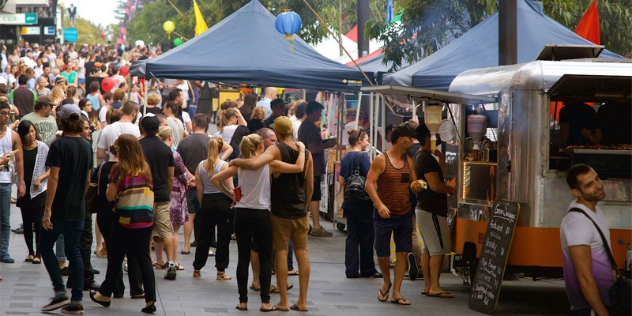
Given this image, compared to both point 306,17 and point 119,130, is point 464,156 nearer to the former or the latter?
point 119,130

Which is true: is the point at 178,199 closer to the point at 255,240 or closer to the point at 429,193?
the point at 255,240

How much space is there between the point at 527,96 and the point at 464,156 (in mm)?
1631

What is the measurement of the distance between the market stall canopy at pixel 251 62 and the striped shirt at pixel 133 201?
572 cm

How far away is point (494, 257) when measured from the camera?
859cm

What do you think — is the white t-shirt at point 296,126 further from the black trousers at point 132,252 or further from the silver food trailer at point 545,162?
Result: the black trousers at point 132,252

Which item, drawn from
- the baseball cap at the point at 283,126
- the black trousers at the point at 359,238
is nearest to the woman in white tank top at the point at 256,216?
the baseball cap at the point at 283,126

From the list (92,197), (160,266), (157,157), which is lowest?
(160,266)

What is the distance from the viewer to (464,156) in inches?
392

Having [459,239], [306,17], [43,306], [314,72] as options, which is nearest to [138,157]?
[43,306]

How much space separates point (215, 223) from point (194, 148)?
1705 mm

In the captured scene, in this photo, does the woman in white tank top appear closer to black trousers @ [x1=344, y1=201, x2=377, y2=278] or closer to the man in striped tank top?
the man in striped tank top

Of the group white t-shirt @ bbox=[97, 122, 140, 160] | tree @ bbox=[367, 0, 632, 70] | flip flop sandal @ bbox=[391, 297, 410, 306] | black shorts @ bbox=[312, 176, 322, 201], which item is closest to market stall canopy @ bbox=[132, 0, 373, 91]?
tree @ bbox=[367, 0, 632, 70]

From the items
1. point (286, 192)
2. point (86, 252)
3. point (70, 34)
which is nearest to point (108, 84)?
point (86, 252)

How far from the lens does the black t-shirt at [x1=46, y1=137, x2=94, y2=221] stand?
818 cm
